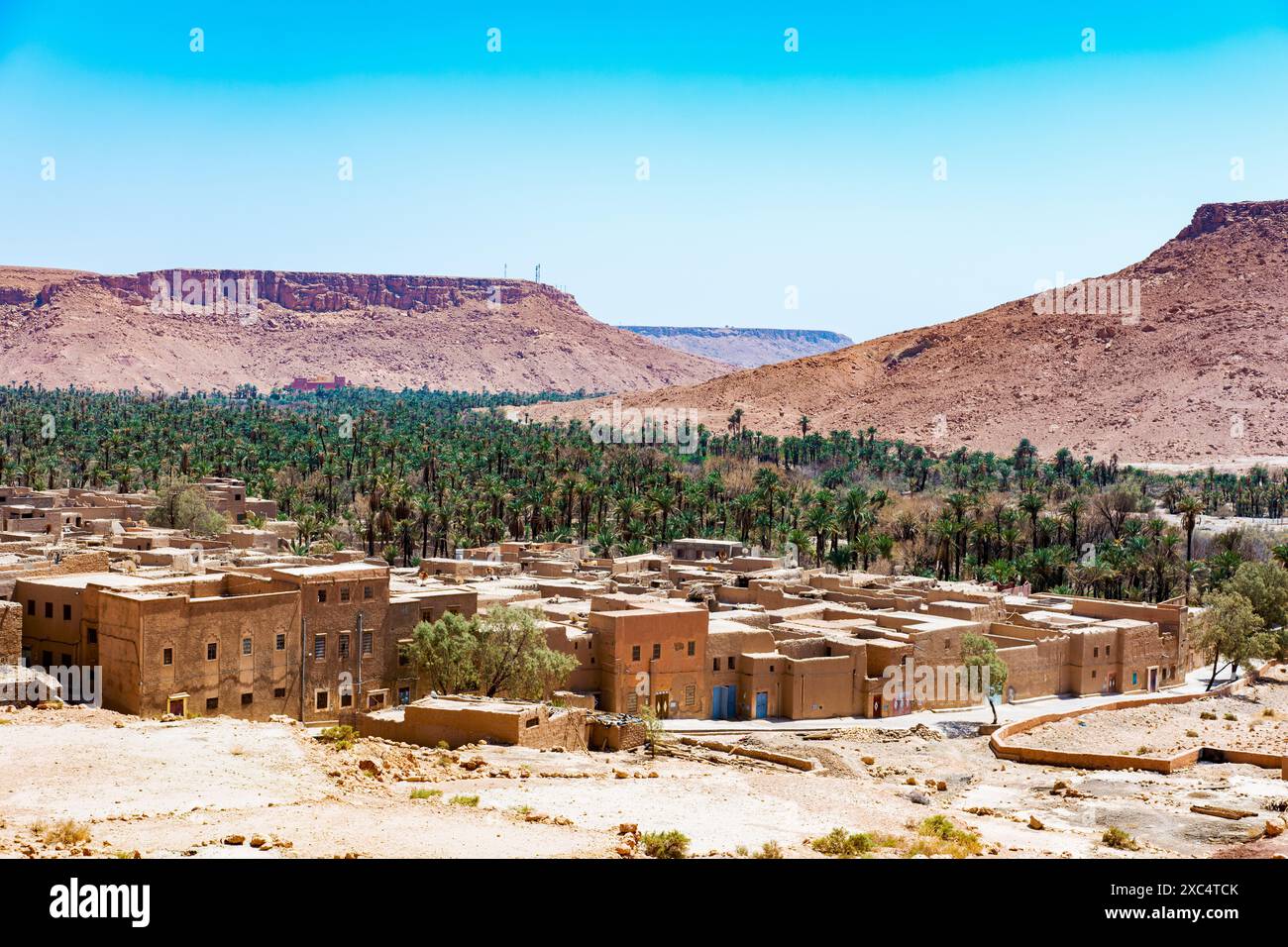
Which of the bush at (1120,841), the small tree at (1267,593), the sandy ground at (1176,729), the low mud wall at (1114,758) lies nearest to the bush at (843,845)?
the bush at (1120,841)

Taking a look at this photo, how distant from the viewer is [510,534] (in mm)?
81750

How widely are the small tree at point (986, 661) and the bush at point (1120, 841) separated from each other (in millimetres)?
20300

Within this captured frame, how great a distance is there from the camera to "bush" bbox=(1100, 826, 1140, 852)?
20719 mm

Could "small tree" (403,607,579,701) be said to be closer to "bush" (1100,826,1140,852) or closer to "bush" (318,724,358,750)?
"bush" (318,724,358,750)

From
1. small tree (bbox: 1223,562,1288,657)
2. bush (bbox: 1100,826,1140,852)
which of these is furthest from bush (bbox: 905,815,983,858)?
small tree (bbox: 1223,562,1288,657)

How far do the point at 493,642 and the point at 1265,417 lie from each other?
127267mm

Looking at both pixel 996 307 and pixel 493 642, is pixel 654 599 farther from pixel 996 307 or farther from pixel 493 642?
pixel 996 307

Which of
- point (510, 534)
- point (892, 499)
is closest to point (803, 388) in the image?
point (892, 499)

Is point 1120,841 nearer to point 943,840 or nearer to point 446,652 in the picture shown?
point 943,840

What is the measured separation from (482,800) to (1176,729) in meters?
26.7

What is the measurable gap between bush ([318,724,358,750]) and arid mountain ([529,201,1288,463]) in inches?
4879

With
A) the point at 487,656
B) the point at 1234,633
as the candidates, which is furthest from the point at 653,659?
the point at 1234,633
